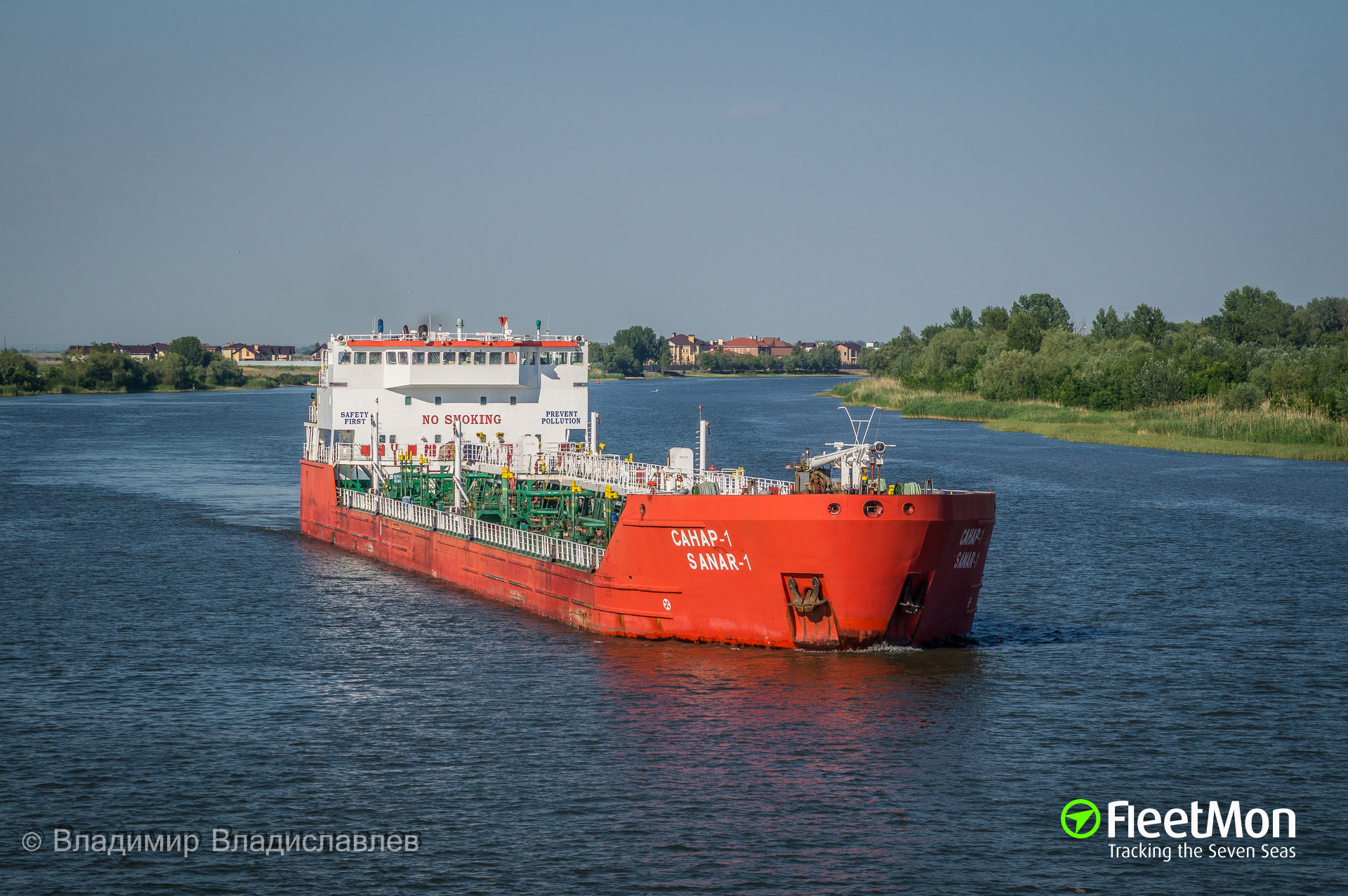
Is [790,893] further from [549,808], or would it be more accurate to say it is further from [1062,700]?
[1062,700]

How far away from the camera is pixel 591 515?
37.8 metres

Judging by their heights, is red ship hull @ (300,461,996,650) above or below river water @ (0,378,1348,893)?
above

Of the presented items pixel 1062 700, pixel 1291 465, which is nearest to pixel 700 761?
pixel 1062 700

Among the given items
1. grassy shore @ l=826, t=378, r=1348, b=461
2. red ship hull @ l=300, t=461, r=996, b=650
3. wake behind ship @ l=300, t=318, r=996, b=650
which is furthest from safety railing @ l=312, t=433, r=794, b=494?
grassy shore @ l=826, t=378, r=1348, b=461

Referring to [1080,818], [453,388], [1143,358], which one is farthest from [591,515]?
[1143,358]

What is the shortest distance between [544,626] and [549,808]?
478 inches

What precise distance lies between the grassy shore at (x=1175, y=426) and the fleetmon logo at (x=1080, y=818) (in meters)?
63.8

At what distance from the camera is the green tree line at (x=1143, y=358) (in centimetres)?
9131

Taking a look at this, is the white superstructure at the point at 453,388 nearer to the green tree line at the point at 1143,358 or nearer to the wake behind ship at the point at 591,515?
the wake behind ship at the point at 591,515

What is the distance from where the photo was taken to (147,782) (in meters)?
20.7

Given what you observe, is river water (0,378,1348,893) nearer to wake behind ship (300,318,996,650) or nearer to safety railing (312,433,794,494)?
wake behind ship (300,318,996,650)

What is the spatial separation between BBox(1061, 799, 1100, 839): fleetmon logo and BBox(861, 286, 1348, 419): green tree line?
7070cm

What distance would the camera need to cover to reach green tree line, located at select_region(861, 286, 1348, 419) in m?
91.3

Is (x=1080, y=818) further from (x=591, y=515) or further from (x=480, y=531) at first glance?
(x=480, y=531)
